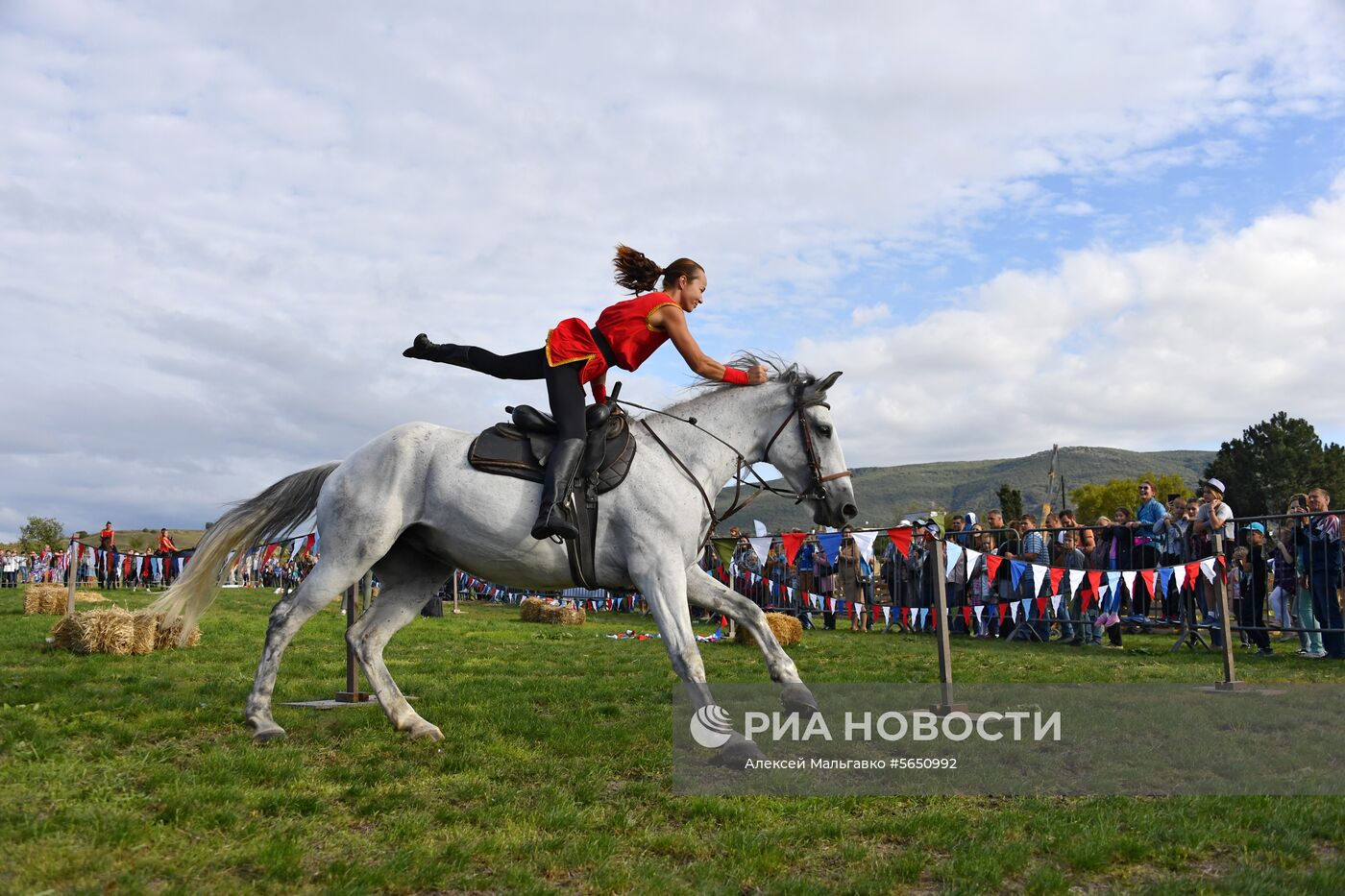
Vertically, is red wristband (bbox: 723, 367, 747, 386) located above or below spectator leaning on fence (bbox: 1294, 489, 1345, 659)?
above

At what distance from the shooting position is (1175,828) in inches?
185

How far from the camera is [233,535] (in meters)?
7.36

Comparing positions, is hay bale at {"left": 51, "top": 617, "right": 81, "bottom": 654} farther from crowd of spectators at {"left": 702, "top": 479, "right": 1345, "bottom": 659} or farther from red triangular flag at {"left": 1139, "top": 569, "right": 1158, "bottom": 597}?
red triangular flag at {"left": 1139, "top": 569, "right": 1158, "bottom": 597}

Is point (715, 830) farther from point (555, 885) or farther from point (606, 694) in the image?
point (606, 694)

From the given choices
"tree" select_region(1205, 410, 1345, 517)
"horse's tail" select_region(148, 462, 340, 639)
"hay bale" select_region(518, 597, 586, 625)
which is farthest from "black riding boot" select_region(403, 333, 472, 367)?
"tree" select_region(1205, 410, 1345, 517)

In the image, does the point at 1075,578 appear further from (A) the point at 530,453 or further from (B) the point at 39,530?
(B) the point at 39,530

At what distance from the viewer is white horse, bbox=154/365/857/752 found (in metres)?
6.38

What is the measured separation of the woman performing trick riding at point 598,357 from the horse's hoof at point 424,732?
5.09 feet

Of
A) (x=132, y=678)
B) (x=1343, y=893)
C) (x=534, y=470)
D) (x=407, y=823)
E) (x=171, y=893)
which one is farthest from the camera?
(x=132, y=678)

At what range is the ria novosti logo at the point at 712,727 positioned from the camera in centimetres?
589

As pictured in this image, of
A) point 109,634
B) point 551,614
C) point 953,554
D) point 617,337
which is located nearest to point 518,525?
point 617,337

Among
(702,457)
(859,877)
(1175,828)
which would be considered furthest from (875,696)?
(859,877)

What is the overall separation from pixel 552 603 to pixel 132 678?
14.2m

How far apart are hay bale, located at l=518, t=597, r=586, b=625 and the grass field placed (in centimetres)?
1485
